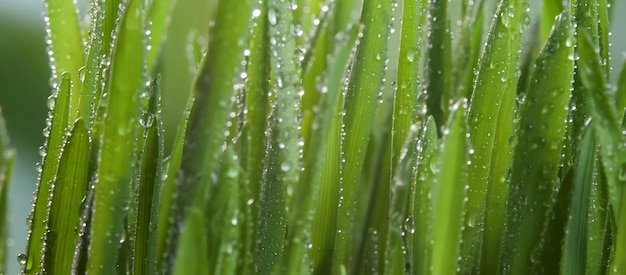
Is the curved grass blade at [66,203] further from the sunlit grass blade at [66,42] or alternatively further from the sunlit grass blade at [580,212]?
the sunlit grass blade at [580,212]

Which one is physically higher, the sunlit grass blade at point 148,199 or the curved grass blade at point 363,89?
the curved grass blade at point 363,89

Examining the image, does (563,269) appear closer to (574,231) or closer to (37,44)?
(574,231)

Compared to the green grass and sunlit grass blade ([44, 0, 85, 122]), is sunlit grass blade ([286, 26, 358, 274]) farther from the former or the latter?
sunlit grass blade ([44, 0, 85, 122])

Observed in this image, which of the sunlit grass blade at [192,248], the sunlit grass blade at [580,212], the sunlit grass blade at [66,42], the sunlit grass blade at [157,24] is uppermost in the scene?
the sunlit grass blade at [66,42]

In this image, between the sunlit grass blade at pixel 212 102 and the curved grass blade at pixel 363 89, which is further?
the curved grass blade at pixel 363 89

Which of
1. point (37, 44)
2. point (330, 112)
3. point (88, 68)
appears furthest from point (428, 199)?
point (37, 44)

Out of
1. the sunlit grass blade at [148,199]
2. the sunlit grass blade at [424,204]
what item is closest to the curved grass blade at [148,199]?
the sunlit grass blade at [148,199]
